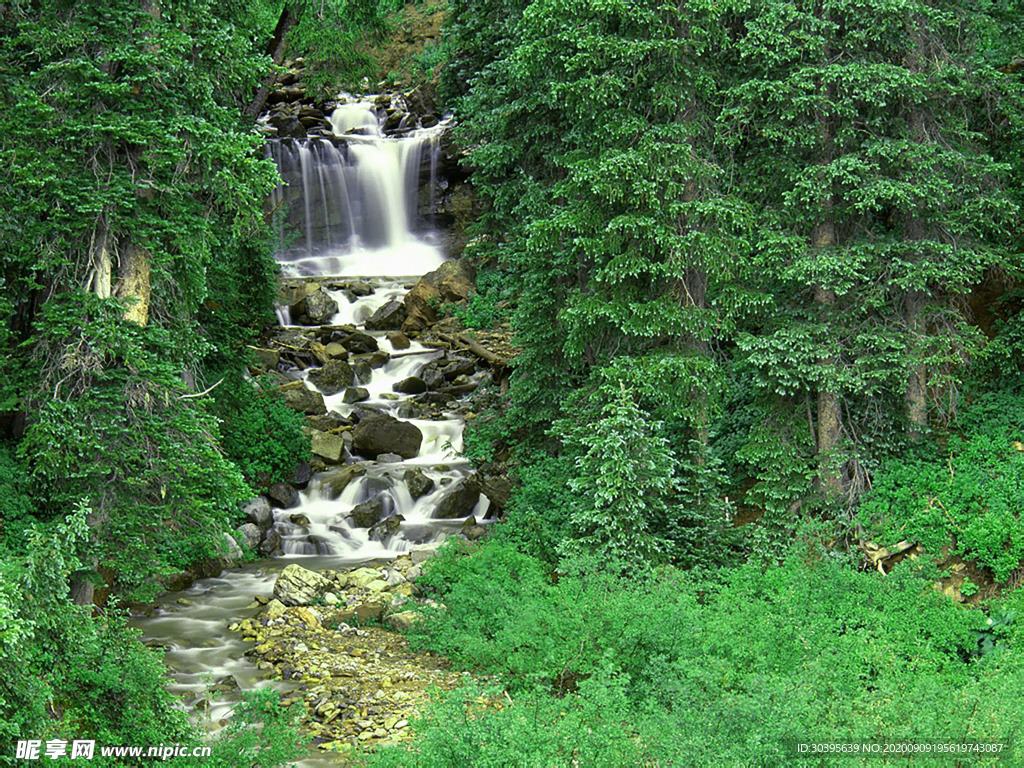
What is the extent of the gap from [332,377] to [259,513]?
5.63 meters

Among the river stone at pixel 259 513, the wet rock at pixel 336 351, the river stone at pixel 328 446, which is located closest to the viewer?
the river stone at pixel 259 513

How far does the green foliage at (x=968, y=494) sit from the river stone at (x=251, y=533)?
395 inches

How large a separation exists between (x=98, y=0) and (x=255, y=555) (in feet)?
32.1

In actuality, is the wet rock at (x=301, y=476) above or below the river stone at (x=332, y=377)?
below

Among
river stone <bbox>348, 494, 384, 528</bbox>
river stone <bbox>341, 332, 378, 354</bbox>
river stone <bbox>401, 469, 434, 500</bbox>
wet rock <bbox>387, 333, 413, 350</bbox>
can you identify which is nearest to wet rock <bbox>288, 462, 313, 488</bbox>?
river stone <bbox>348, 494, 384, 528</bbox>

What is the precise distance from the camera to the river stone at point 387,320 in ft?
82.2

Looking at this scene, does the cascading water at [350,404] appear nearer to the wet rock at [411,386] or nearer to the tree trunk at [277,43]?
the wet rock at [411,386]

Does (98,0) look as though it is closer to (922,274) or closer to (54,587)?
(54,587)

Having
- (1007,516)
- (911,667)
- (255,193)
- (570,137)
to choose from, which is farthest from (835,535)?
(255,193)

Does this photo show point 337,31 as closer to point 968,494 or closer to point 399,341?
point 399,341

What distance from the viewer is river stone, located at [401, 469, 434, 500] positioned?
18.0 m

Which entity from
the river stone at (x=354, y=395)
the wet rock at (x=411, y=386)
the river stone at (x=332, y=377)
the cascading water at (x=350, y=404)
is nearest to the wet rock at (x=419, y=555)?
the cascading water at (x=350, y=404)

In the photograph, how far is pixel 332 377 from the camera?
21766 mm

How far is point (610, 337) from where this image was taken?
13.1 meters
